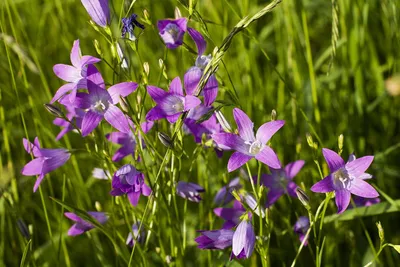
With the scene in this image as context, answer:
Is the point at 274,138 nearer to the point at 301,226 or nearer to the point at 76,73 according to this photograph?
the point at 301,226

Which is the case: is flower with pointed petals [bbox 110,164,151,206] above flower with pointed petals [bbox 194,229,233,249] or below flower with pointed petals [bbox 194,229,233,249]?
above

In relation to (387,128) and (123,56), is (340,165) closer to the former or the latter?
(123,56)

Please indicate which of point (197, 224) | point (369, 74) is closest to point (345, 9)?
point (369, 74)

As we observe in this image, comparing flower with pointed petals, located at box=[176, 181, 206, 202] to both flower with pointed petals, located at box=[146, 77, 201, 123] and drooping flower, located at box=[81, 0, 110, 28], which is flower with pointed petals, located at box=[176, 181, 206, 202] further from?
drooping flower, located at box=[81, 0, 110, 28]

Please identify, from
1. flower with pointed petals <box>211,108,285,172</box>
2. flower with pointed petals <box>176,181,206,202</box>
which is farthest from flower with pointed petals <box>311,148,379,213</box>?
flower with pointed petals <box>176,181,206,202</box>

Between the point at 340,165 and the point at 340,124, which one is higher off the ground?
the point at 340,165

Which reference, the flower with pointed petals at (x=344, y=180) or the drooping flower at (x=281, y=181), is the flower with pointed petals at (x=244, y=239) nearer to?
the flower with pointed petals at (x=344, y=180)
